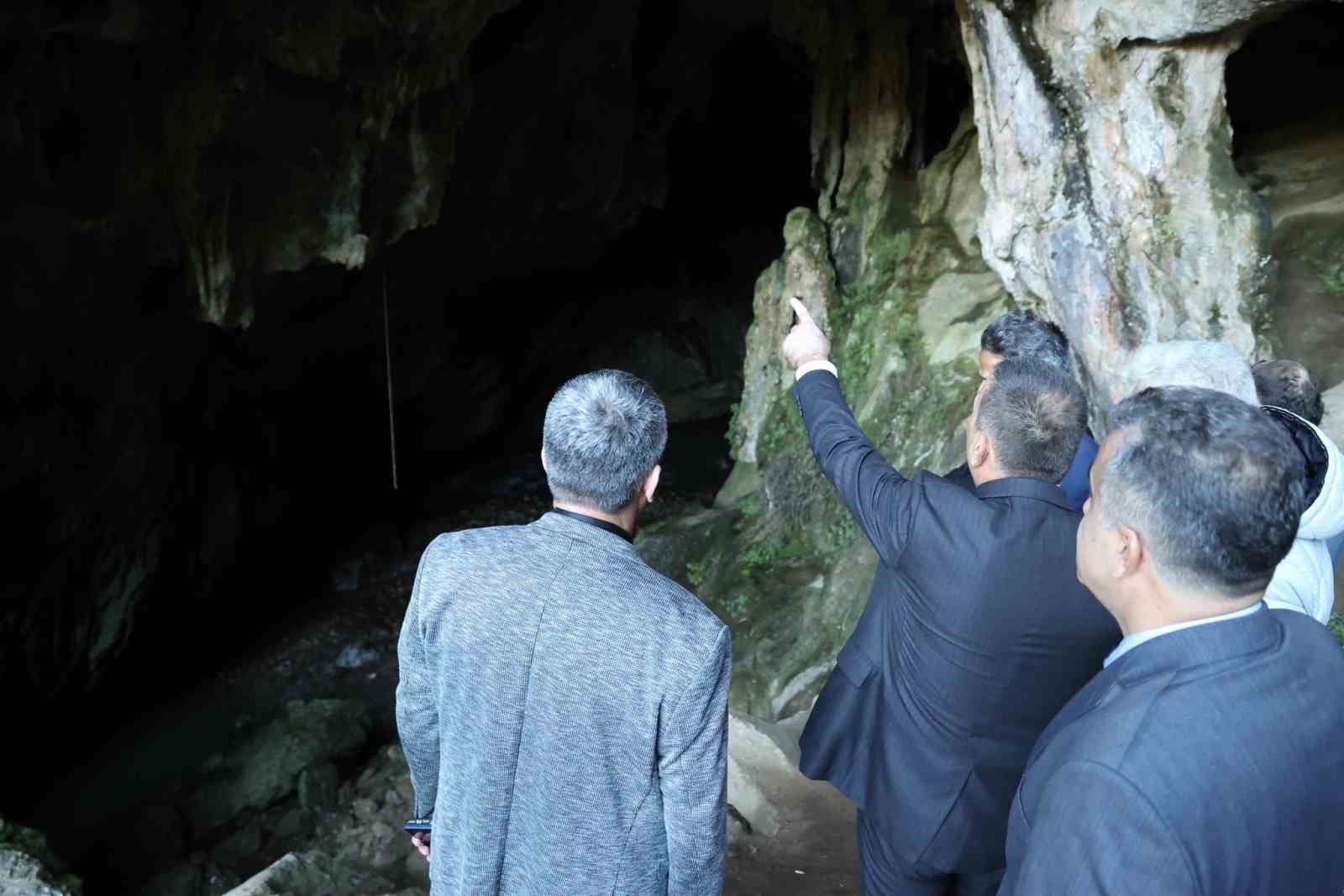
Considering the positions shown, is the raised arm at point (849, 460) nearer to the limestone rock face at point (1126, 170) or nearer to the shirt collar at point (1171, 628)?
the shirt collar at point (1171, 628)

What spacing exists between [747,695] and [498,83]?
6.84 m

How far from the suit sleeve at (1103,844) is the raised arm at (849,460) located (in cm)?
80

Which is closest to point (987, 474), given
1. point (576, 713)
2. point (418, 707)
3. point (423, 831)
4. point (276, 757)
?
point (576, 713)

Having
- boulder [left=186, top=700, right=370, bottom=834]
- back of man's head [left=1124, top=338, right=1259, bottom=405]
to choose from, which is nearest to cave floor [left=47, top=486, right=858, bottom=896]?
boulder [left=186, top=700, right=370, bottom=834]

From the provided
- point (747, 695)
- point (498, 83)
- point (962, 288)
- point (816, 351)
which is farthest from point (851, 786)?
point (498, 83)

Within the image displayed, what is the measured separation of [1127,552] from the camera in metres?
1.25

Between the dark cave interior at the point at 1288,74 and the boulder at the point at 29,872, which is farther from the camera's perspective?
the dark cave interior at the point at 1288,74

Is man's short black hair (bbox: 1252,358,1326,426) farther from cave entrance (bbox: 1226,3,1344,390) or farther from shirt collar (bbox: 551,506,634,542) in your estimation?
cave entrance (bbox: 1226,3,1344,390)

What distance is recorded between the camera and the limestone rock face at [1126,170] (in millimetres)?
4234

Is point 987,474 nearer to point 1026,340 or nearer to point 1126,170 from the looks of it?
point 1026,340

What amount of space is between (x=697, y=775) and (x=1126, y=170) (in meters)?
3.92

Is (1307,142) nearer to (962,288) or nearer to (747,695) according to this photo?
(962,288)

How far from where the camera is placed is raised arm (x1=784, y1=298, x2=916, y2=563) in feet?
6.38

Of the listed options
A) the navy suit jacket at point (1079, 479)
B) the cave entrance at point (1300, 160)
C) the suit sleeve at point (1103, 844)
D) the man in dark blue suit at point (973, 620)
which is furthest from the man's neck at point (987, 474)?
the cave entrance at point (1300, 160)
